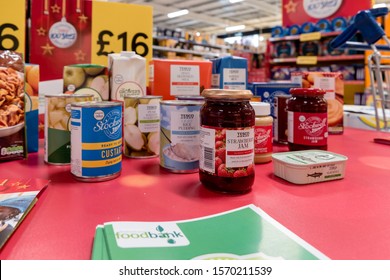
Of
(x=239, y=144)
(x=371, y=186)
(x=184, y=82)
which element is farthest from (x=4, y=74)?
(x=371, y=186)

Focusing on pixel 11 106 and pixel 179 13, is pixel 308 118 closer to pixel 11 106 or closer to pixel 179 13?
Result: pixel 11 106

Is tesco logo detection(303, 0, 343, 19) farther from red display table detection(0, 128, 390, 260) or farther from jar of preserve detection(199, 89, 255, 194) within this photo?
jar of preserve detection(199, 89, 255, 194)

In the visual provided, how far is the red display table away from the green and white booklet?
3 centimetres

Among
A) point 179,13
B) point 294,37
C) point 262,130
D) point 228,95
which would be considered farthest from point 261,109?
point 179,13

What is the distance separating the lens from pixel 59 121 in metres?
0.98

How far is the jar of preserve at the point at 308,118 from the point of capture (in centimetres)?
106

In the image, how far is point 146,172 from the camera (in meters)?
0.97

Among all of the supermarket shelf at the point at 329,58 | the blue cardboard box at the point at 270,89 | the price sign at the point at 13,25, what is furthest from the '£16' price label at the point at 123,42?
the supermarket shelf at the point at 329,58

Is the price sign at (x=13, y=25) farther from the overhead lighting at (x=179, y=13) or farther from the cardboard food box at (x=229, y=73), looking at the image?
the overhead lighting at (x=179, y=13)

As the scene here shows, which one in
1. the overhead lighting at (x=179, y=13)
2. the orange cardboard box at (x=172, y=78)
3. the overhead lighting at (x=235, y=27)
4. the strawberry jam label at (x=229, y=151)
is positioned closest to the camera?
the strawberry jam label at (x=229, y=151)

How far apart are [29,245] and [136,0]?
11.1 m

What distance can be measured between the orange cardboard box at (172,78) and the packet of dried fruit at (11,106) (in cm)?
47

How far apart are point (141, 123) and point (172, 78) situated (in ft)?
1.12

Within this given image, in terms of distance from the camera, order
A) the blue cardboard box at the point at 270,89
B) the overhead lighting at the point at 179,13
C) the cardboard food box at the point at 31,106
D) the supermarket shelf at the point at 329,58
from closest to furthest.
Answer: the cardboard food box at the point at 31,106, the blue cardboard box at the point at 270,89, the supermarket shelf at the point at 329,58, the overhead lighting at the point at 179,13
